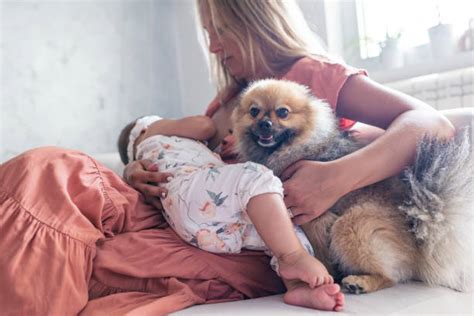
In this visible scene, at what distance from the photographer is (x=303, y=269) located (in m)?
0.95

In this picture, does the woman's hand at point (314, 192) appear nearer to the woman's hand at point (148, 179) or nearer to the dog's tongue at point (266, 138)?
the dog's tongue at point (266, 138)

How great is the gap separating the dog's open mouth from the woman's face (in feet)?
1.11

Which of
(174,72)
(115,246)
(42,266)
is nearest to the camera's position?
(42,266)

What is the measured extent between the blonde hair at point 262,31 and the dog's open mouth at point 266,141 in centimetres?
31

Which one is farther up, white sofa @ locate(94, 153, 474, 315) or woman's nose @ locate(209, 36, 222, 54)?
woman's nose @ locate(209, 36, 222, 54)

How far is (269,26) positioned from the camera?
1.44 m

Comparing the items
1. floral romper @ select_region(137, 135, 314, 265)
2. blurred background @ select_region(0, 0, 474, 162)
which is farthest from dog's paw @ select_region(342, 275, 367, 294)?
blurred background @ select_region(0, 0, 474, 162)

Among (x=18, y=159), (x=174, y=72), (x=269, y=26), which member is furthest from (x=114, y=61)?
(x=18, y=159)

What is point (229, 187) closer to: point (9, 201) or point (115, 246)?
point (115, 246)

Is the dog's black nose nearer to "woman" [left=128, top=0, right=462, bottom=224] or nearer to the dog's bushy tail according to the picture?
"woman" [left=128, top=0, right=462, bottom=224]

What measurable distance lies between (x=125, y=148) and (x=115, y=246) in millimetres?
737

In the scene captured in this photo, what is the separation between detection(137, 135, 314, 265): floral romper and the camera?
104 cm

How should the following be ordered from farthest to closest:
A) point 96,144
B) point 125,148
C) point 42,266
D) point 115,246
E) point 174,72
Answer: point 174,72
point 96,144
point 125,148
point 115,246
point 42,266

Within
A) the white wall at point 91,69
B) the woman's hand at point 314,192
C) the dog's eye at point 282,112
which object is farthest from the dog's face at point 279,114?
the white wall at point 91,69
